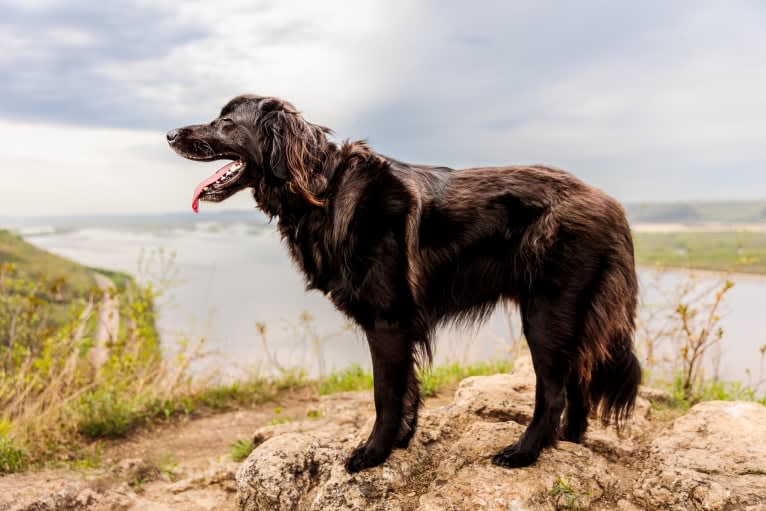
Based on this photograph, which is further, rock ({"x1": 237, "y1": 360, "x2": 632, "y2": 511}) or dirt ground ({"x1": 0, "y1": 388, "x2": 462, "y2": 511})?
dirt ground ({"x1": 0, "y1": 388, "x2": 462, "y2": 511})

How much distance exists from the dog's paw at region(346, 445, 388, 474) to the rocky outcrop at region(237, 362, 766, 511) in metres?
0.04

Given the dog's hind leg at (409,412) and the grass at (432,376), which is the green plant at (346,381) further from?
the dog's hind leg at (409,412)

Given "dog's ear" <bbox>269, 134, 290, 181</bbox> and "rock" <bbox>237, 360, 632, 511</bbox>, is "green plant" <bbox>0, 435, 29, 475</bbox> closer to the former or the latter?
"rock" <bbox>237, 360, 632, 511</bbox>

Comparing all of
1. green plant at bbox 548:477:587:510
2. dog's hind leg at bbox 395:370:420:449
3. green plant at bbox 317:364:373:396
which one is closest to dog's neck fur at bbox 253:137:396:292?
dog's hind leg at bbox 395:370:420:449

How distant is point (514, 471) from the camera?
2.94 m

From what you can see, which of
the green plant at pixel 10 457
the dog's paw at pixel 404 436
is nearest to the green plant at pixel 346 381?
the green plant at pixel 10 457

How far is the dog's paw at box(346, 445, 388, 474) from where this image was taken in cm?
307

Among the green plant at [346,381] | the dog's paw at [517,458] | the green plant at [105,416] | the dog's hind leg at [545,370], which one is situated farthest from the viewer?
the green plant at [346,381]

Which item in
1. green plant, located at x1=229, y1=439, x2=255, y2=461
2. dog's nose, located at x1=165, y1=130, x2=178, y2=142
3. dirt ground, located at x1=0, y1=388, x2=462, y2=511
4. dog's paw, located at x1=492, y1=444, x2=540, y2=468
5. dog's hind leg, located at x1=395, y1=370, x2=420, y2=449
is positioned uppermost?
dog's nose, located at x1=165, y1=130, x2=178, y2=142

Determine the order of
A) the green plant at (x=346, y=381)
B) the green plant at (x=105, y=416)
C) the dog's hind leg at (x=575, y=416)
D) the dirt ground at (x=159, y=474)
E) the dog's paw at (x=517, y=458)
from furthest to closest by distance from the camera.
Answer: the green plant at (x=346, y=381) → the green plant at (x=105, y=416) → the dirt ground at (x=159, y=474) → the dog's hind leg at (x=575, y=416) → the dog's paw at (x=517, y=458)

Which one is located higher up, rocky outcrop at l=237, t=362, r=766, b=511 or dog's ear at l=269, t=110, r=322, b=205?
dog's ear at l=269, t=110, r=322, b=205

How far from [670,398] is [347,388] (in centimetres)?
340

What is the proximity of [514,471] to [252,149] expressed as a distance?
2.14 m

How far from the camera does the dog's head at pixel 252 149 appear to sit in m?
2.83
